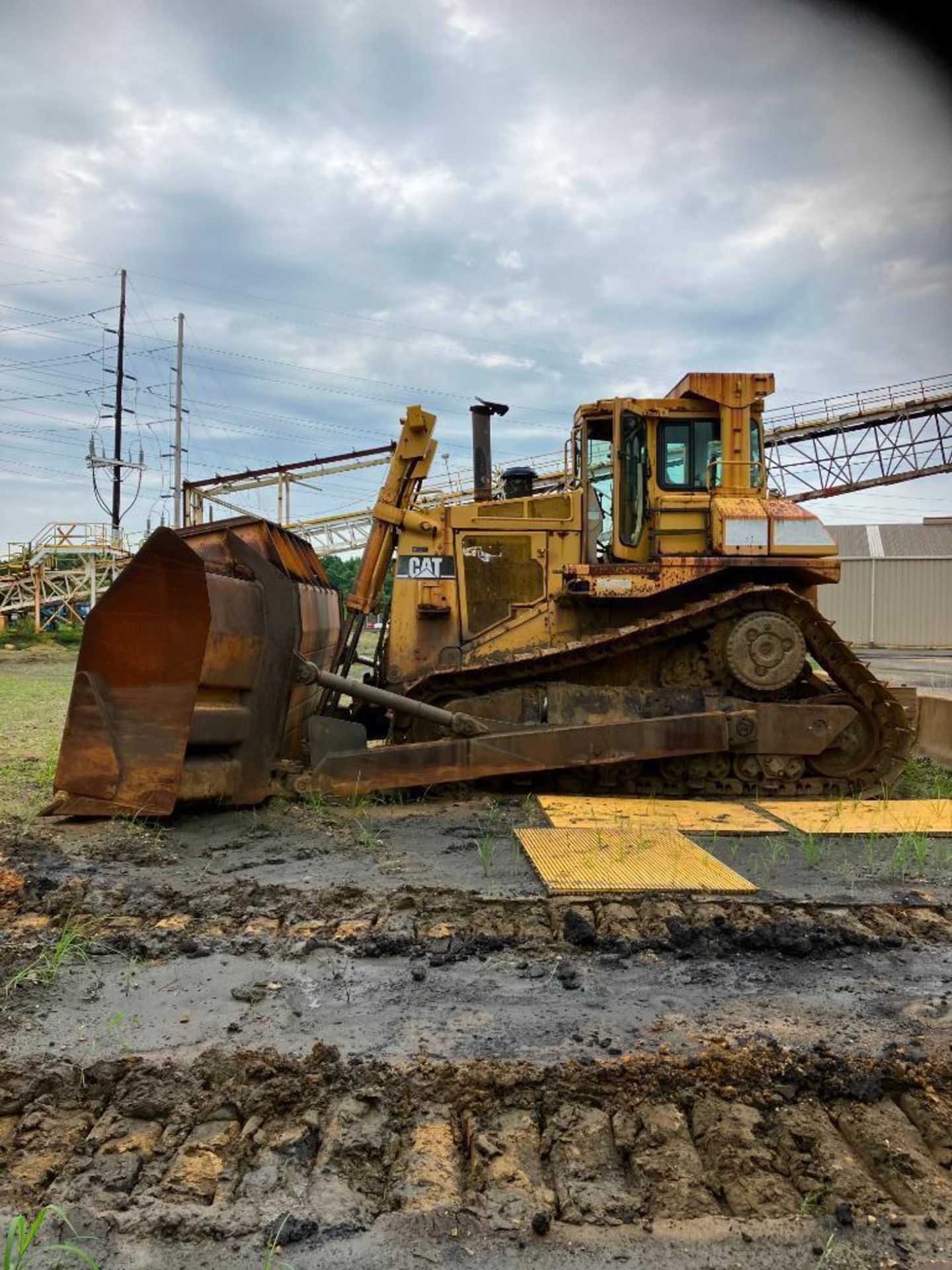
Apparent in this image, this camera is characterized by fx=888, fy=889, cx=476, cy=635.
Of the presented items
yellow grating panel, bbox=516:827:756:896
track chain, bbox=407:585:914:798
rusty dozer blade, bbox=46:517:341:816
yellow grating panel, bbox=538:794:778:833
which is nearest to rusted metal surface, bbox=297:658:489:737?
track chain, bbox=407:585:914:798

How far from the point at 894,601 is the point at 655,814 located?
2557 cm

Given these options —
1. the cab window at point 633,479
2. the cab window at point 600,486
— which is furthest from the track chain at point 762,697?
the cab window at point 600,486

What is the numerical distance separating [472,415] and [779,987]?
5820 mm

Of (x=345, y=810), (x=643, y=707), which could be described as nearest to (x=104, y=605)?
(x=345, y=810)

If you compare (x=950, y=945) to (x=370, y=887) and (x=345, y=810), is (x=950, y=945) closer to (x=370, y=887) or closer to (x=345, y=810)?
(x=370, y=887)

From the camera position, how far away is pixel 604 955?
3.40m

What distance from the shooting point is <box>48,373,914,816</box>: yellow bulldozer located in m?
5.14

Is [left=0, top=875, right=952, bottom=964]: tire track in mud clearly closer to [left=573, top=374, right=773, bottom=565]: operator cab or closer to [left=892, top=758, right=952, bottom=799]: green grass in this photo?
[left=892, top=758, right=952, bottom=799]: green grass

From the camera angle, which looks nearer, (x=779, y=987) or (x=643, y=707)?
(x=779, y=987)

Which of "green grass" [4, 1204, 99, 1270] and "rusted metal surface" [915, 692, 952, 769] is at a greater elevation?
"rusted metal surface" [915, 692, 952, 769]

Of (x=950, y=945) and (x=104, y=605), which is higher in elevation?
(x=104, y=605)

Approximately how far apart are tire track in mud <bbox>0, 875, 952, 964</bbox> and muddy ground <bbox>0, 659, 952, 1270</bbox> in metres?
0.02

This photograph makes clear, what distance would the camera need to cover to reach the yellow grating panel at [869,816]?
213 inches

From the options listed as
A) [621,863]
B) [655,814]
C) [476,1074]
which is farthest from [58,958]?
[655,814]
